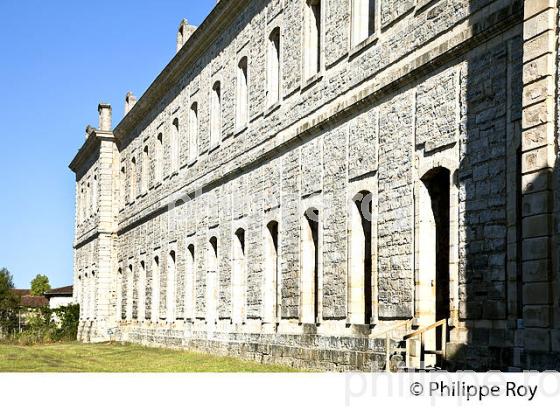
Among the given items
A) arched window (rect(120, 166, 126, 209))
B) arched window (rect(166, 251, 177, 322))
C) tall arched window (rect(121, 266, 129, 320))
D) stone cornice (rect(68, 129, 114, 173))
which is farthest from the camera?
stone cornice (rect(68, 129, 114, 173))

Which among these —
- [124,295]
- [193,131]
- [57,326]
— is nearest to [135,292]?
[124,295]

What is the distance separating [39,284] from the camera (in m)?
125

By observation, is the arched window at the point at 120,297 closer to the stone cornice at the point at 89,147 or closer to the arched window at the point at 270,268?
the stone cornice at the point at 89,147

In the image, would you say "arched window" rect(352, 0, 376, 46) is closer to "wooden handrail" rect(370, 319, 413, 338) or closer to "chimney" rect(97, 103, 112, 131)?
"wooden handrail" rect(370, 319, 413, 338)

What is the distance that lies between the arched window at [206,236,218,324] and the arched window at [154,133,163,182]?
7.68 metres

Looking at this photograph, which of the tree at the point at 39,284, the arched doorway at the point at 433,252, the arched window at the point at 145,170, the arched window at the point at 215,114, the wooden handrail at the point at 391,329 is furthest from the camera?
the tree at the point at 39,284

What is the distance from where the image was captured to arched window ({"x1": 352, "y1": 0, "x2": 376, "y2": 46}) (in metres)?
17.7

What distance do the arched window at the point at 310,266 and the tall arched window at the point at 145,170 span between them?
1775cm

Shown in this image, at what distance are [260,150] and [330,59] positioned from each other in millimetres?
4455

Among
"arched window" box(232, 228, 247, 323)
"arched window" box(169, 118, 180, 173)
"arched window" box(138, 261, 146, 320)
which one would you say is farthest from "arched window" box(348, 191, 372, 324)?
"arched window" box(138, 261, 146, 320)

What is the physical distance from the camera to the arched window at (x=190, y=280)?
28748 millimetres

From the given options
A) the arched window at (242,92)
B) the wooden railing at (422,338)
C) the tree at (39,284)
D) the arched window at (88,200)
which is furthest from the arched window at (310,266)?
the tree at (39,284)

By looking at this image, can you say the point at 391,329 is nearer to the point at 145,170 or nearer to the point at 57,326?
the point at 145,170
